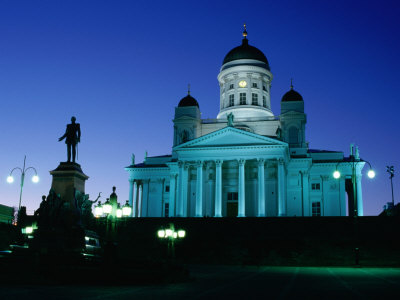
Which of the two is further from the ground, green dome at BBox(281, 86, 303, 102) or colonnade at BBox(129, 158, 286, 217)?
green dome at BBox(281, 86, 303, 102)

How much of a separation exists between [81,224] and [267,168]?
4135 cm

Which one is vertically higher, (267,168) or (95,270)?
(267,168)

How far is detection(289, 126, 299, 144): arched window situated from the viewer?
207 ft

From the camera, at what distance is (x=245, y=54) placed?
2906 inches

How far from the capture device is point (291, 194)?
59438mm

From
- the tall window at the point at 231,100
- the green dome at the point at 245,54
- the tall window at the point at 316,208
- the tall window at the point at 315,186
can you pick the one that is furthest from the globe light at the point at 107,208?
the green dome at the point at 245,54

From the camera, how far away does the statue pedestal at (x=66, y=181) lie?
17.7 metres

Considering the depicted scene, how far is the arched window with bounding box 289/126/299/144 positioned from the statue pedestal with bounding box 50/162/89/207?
158 ft

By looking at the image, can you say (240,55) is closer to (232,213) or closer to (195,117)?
(195,117)

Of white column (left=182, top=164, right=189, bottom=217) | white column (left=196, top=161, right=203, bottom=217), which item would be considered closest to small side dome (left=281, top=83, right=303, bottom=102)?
white column (left=196, top=161, right=203, bottom=217)

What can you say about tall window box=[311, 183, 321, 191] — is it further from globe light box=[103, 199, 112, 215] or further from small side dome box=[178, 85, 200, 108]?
globe light box=[103, 199, 112, 215]

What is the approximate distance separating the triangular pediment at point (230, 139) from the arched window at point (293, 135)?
1186 cm

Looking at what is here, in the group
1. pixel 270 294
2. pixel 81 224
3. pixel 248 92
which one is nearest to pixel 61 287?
pixel 81 224

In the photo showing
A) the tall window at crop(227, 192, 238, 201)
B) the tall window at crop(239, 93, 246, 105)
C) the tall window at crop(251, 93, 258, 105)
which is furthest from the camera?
the tall window at crop(251, 93, 258, 105)
